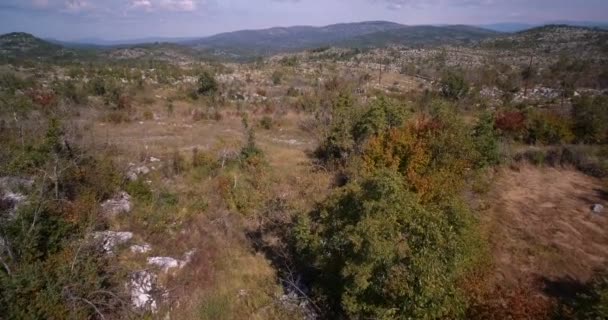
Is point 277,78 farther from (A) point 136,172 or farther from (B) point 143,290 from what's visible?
(B) point 143,290

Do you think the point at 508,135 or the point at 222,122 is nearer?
the point at 508,135

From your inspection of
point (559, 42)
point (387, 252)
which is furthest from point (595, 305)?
point (559, 42)

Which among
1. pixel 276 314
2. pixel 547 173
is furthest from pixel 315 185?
pixel 547 173

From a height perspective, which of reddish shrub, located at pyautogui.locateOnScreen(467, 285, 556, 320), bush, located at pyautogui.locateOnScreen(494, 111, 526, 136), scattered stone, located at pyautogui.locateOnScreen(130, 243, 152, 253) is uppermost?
bush, located at pyautogui.locateOnScreen(494, 111, 526, 136)

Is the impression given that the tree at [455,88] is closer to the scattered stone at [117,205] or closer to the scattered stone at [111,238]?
the scattered stone at [117,205]

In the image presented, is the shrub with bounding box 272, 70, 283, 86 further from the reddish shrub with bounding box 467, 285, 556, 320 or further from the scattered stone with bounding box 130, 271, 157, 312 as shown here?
the reddish shrub with bounding box 467, 285, 556, 320

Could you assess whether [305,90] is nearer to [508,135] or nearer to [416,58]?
[508,135]

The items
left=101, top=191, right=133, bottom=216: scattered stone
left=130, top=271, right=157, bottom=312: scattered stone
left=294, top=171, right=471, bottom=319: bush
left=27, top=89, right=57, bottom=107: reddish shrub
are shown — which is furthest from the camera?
left=27, top=89, right=57, bottom=107: reddish shrub

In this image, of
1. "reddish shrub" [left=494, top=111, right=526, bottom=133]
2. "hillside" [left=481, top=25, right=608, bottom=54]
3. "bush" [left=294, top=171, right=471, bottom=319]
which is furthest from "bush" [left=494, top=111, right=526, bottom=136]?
"hillside" [left=481, top=25, right=608, bottom=54]
